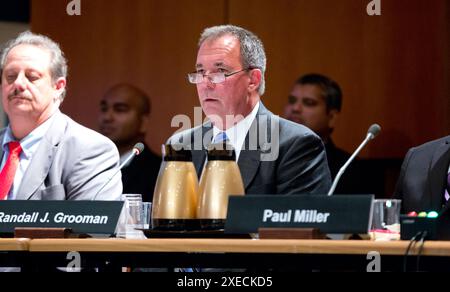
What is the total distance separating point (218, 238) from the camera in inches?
83.8

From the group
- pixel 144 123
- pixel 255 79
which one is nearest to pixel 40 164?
pixel 255 79

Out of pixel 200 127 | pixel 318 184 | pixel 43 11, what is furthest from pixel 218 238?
pixel 43 11

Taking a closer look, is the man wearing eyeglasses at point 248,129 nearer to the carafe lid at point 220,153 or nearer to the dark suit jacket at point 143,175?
the carafe lid at point 220,153

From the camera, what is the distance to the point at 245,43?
317cm

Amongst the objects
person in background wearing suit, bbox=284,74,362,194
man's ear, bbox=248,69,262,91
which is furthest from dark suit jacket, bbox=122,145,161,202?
man's ear, bbox=248,69,262,91

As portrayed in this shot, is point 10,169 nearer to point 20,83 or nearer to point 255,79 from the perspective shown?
point 20,83

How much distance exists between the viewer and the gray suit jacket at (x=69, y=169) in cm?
304

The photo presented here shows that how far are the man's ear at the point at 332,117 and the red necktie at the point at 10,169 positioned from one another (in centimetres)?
198

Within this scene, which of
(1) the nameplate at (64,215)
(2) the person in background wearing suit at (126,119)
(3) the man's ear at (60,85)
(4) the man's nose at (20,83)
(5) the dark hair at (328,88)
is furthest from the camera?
(2) the person in background wearing suit at (126,119)

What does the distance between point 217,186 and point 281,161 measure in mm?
799

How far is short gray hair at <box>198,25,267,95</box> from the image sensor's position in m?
3.13

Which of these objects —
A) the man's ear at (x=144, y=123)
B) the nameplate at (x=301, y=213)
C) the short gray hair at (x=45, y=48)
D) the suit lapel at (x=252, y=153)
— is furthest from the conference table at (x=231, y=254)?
the man's ear at (x=144, y=123)

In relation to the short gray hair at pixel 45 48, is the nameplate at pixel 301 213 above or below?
below

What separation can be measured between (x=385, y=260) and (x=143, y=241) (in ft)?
1.74
